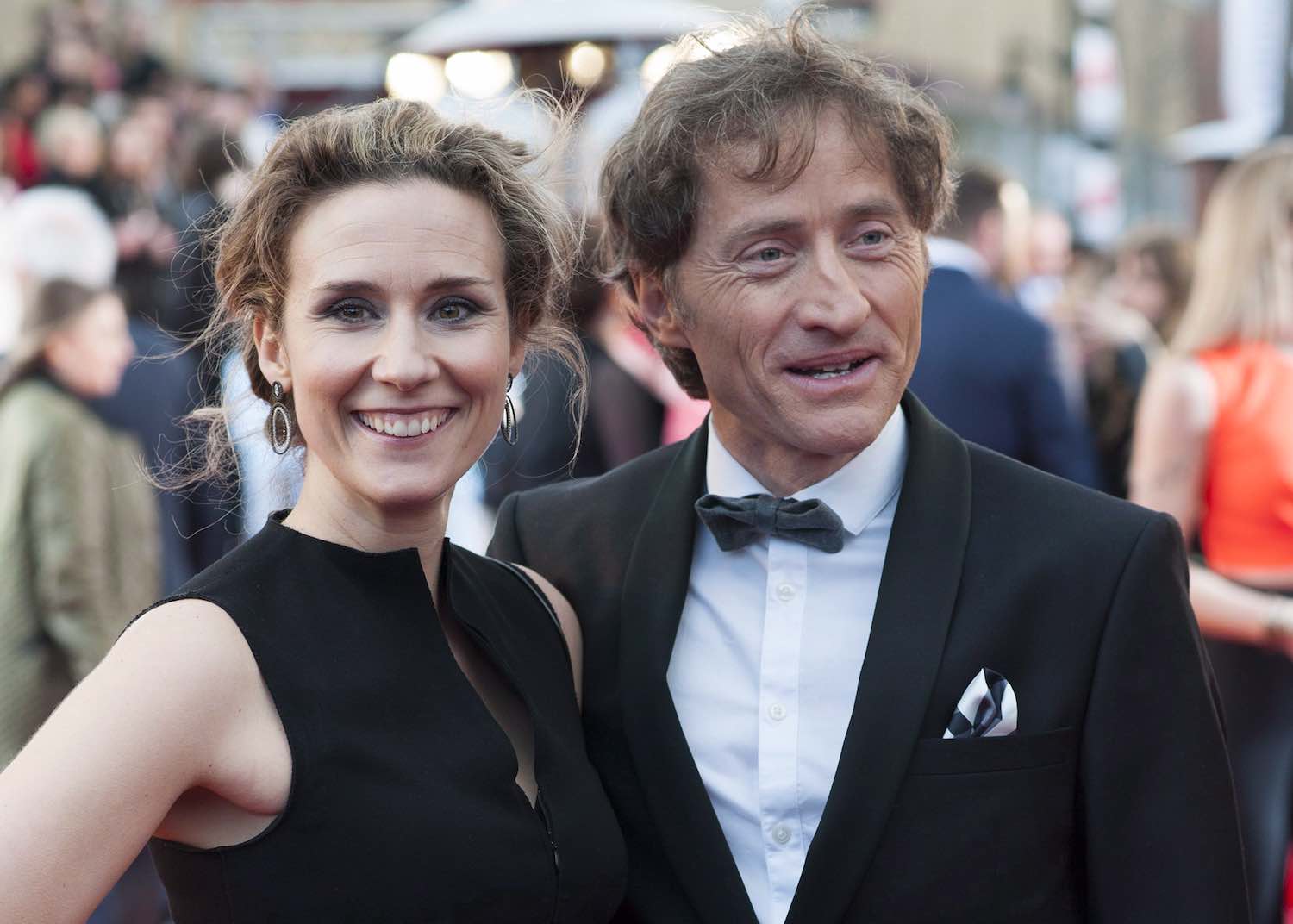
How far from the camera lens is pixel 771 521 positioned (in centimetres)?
248

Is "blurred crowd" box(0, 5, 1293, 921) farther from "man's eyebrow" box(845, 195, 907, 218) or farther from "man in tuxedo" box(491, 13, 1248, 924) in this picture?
"man's eyebrow" box(845, 195, 907, 218)

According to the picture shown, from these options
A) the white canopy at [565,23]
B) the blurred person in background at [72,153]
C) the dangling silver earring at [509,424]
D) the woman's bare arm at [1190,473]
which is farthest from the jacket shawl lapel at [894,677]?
the blurred person in background at [72,153]

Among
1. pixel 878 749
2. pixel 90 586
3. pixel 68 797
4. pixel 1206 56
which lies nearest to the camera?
pixel 68 797

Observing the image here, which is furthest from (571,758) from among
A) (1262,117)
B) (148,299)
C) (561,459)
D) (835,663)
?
(1262,117)

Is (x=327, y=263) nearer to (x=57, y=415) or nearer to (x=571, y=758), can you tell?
(x=571, y=758)

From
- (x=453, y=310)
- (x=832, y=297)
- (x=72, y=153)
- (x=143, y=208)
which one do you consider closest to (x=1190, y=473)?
(x=832, y=297)

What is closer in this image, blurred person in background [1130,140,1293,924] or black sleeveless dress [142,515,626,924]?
black sleeveless dress [142,515,626,924]

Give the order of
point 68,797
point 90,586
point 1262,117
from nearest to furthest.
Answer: point 68,797 → point 90,586 → point 1262,117

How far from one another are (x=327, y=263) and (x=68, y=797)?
81 cm

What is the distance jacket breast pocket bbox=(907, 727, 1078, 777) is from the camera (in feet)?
7.49

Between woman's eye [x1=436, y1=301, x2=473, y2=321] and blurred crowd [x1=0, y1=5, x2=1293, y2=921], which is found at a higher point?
woman's eye [x1=436, y1=301, x2=473, y2=321]

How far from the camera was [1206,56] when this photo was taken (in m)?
8.29

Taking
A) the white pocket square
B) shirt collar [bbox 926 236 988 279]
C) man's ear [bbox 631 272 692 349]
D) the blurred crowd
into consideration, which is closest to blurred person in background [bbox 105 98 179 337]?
the blurred crowd

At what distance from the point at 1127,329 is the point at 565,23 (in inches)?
141
